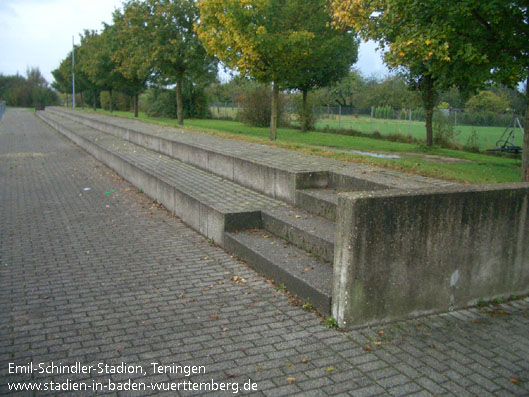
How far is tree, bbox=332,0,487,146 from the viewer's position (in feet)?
35.4

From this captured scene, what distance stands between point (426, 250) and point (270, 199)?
3758mm

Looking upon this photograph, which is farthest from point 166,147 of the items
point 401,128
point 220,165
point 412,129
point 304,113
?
point 401,128

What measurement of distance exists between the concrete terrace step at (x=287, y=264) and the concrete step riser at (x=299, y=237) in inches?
2.7

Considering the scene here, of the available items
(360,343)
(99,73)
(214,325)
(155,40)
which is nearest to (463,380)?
(360,343)

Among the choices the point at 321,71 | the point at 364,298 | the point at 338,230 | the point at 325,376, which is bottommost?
the point at 325,376

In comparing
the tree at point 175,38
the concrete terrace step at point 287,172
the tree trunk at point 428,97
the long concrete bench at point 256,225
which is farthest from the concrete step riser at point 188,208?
the tree at point 175,38

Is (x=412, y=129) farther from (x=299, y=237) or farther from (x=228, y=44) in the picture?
(x=299, y=237)

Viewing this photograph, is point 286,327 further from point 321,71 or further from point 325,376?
point 321,71

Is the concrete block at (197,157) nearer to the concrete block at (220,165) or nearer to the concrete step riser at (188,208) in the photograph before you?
the concrete block at (220,165)

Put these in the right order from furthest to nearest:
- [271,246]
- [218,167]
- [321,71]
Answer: [321,71], [218,167], [271,246]

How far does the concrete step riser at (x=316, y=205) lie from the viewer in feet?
22.0

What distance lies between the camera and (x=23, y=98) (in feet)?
317

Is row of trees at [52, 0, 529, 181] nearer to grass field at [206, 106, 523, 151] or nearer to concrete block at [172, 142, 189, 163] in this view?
grass field at [206, 106, 523, 151]

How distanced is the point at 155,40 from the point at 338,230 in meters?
27.0
